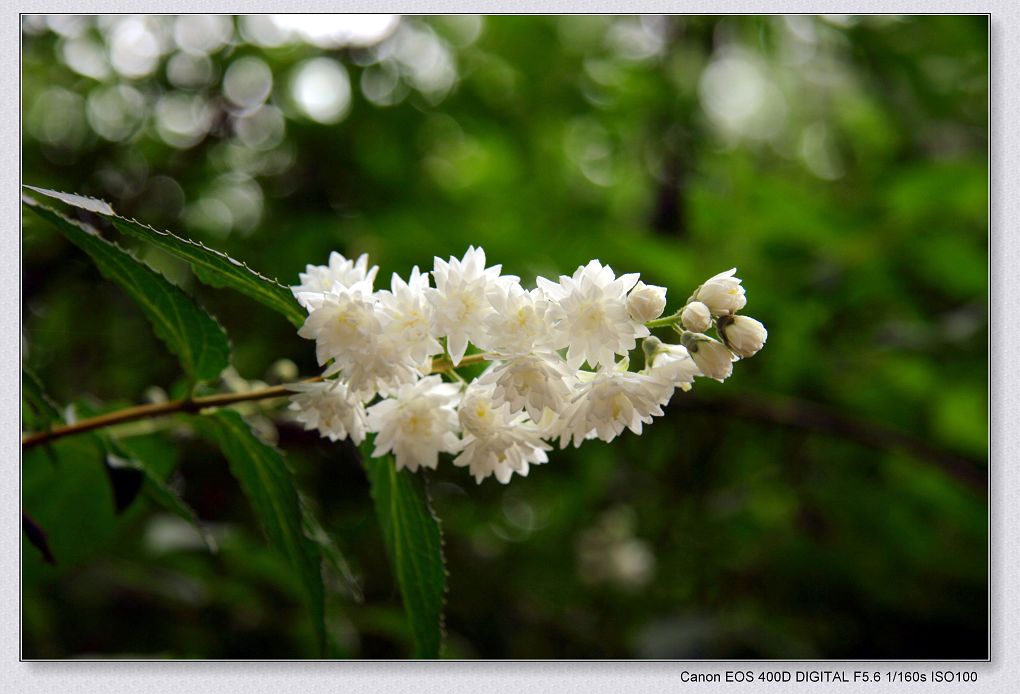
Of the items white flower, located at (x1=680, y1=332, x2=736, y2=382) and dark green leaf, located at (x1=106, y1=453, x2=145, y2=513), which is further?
dark green leaf, located at (x1=106, y1=453, x2=145, y2=513)

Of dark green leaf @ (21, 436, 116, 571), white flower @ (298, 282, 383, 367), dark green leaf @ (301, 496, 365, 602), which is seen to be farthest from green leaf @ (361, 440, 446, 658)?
dark green leaf @ (21, 436, 116, 571)

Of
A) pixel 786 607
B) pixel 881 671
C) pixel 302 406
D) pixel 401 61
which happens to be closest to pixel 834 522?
pixel 786 607

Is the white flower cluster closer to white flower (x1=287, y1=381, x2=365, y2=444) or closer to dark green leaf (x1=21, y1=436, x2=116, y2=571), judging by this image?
white flower (x1=287, y1=381, x2=365, y2=444)

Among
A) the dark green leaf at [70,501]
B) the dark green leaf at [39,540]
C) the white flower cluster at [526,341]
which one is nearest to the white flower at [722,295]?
the white flower cluster at [526,341]

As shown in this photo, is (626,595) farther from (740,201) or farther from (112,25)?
(112,25)

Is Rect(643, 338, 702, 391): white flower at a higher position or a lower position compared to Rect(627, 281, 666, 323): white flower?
lower

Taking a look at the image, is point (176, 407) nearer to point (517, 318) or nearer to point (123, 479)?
point (123, 479)
